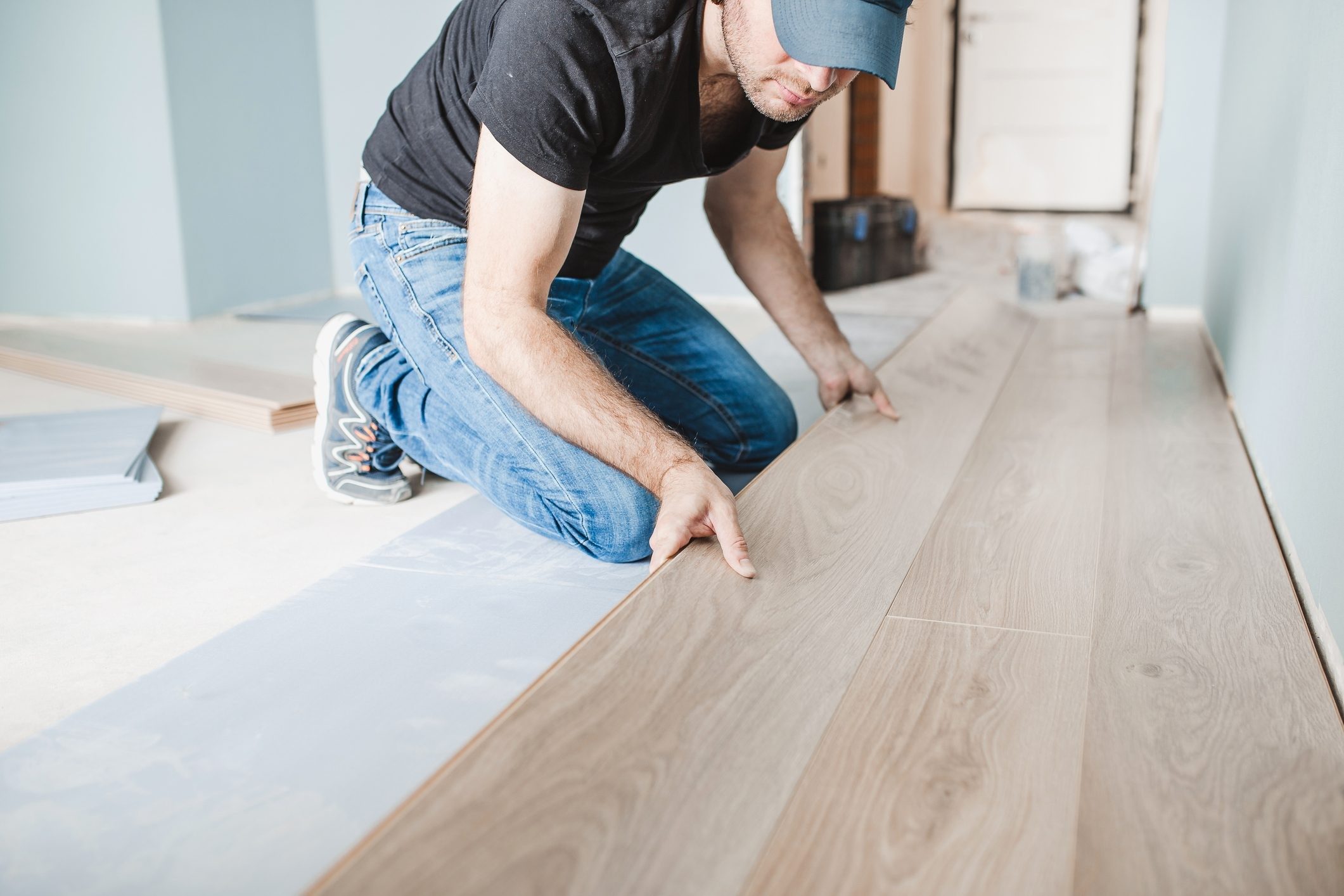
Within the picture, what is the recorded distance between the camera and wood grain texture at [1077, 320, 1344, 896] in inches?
35.6

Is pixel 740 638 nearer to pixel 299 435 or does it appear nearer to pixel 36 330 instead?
pixel 299 435

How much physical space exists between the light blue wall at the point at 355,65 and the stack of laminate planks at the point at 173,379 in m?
1.74

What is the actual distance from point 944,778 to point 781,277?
1393 mm

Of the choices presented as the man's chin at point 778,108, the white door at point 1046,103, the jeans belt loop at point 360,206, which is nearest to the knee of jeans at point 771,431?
the man's chin at point 778,108

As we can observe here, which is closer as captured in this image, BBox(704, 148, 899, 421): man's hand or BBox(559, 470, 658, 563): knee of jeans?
BBox(559, 470, 658, 563): knee of jeans

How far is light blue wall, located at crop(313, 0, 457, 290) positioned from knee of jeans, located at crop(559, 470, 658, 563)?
3649 millimetres

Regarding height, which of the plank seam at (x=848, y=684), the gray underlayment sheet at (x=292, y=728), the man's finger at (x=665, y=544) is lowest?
the gray underlayment sheet at (x=292, y=728)

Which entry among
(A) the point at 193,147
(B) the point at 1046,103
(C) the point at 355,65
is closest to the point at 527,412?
(A) the point at 193,147

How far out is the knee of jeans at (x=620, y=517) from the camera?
1.68 meters

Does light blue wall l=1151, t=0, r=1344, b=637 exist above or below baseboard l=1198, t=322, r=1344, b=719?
above

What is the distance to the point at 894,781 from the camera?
99 centimetres

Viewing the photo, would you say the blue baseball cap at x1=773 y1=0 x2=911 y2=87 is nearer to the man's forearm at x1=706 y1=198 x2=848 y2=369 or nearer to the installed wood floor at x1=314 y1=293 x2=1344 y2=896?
the installed wood floor at x1=314 y1=293 x2=1344 y2=896

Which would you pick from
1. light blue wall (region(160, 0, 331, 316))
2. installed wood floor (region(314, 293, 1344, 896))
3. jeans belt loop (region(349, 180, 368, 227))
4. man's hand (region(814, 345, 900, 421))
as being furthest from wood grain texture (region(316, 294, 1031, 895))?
light blue wall (region(160, 0, 331, 316))

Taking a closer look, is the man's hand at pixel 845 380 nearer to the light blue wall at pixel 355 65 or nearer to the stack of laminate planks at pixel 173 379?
the stack of laminate planks at pixel 173 379
